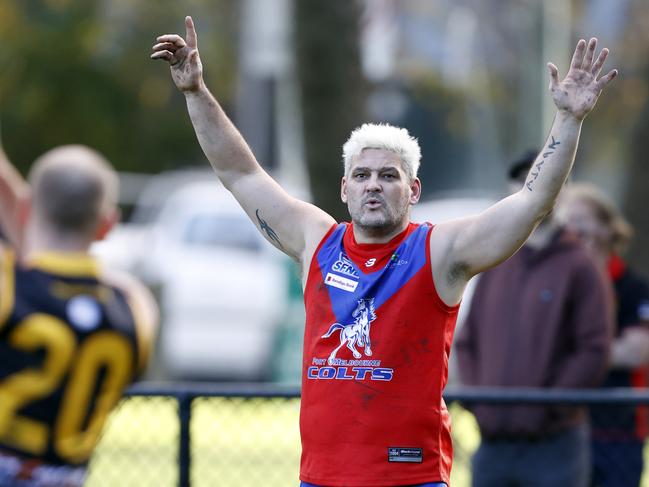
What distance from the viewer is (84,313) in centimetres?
428

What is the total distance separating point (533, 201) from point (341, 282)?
0.75m

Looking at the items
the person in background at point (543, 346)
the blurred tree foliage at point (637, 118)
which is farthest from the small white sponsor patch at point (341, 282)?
the blurred tree foliage at point (637, 118)

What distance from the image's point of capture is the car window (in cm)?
1706

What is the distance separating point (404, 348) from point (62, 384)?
1.26 m

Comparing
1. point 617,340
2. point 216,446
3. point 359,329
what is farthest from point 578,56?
point 216,446

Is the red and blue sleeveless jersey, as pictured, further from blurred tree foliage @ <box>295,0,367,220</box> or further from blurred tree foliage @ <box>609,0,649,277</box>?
blurred tree foliage @ <box>609,0,649,277</box>

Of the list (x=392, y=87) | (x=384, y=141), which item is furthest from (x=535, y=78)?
(x=384, y=141)

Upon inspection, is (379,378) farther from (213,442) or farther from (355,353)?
(213,442)

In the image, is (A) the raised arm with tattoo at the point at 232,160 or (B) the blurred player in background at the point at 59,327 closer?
(B) the blurred player in background at the point at 59,327

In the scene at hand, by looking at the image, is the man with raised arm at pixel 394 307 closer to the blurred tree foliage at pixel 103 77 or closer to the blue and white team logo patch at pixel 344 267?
the blue and white team logo patch at pixel 344 267

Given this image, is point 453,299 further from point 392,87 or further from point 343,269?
point 392,87

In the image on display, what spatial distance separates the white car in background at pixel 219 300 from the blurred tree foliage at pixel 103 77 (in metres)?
15.3

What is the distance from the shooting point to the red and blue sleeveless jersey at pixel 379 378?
15.7 feet

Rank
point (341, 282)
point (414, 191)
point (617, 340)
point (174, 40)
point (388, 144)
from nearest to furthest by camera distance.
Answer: point (341, 282), point (388, 144), point (414, 191), point (174, 40), point (617, 340)
